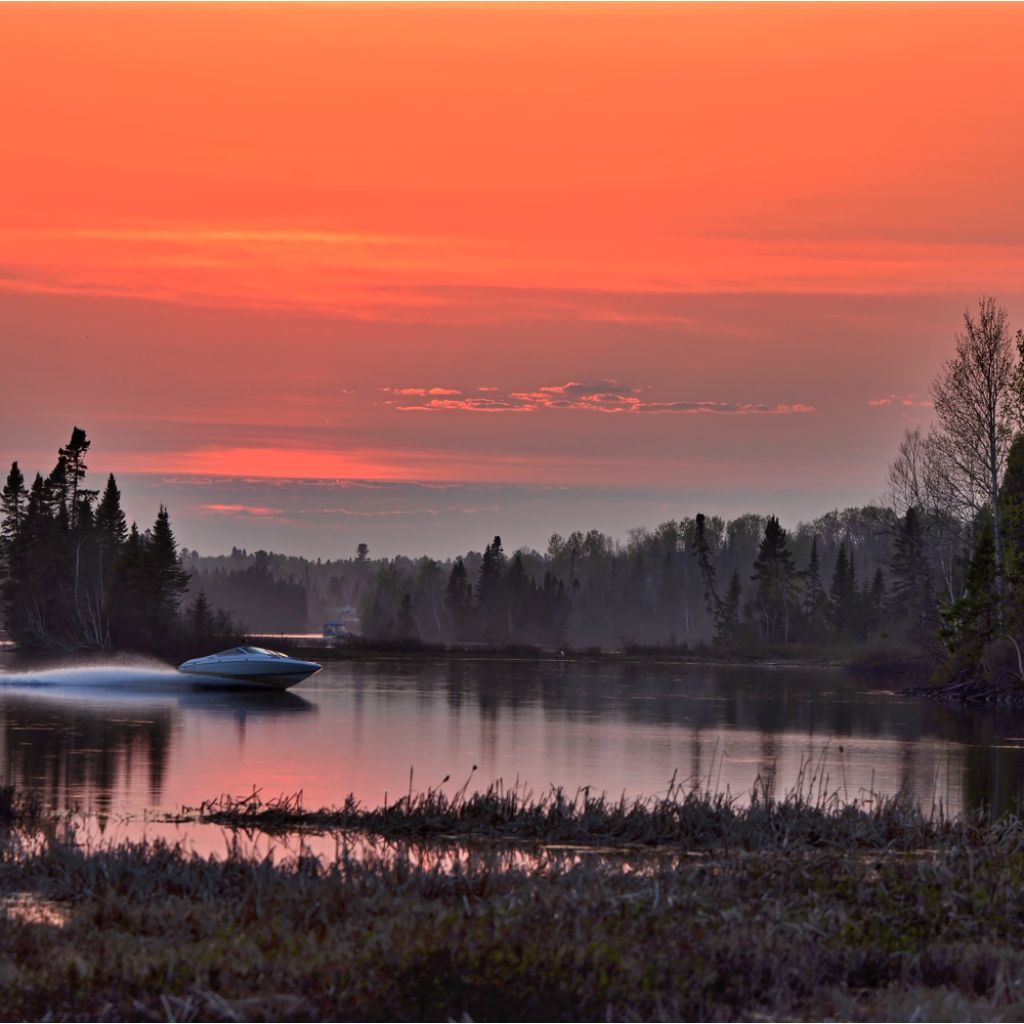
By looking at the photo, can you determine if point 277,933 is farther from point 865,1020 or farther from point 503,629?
point 503,629

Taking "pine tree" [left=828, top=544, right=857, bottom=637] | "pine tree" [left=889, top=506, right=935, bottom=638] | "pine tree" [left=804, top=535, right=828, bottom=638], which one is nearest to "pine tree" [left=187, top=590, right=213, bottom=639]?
"pine tree" [left=889, top=506, right=935, bottom=638]

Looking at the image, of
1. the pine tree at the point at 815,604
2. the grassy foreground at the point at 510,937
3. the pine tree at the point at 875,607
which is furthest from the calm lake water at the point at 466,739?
the pine tree at the point at 815,604

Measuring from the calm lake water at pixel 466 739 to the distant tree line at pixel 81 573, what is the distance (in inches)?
1228

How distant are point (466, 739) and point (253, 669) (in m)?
28.0

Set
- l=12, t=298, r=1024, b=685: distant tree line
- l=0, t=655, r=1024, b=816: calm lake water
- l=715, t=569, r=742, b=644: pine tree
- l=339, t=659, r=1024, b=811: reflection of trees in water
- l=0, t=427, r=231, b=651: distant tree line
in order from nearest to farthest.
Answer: l=0, t=655, r=1024, b=816: calm lake water, l=339, t=659, r=1024, b=811: reflection of trees in water, l=12, t=298, r=1024, b=685: distant tree line, l=0, t=427, r=231, b=651: distant tree line, l=715, t=569, r=742, b=644: pine tree

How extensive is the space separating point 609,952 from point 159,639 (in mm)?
104705

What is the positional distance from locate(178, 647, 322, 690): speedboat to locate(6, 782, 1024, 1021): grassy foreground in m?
53.6

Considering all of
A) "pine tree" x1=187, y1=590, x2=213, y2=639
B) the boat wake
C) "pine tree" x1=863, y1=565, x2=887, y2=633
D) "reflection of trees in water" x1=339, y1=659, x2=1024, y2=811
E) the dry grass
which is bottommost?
the boat wake

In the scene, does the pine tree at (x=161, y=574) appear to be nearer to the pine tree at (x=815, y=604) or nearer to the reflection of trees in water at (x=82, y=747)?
the reflection of trees in water at (x=82, y=747)

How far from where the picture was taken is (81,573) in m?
116

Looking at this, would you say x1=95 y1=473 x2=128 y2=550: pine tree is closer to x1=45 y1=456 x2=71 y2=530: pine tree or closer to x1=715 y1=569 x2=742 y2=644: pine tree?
x1=45 y1=456 x2=71 y2=530: pine tree

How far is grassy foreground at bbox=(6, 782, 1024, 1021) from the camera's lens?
12.3 m

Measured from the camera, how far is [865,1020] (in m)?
12.5

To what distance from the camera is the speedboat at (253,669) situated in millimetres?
72875
